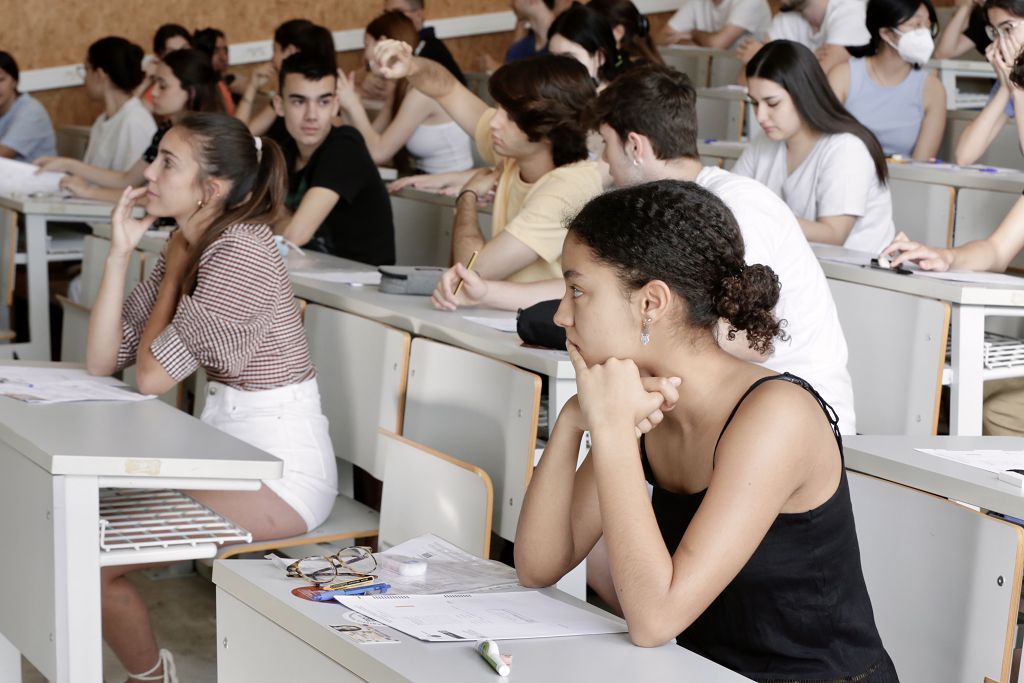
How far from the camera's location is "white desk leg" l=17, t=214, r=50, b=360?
4.36 m

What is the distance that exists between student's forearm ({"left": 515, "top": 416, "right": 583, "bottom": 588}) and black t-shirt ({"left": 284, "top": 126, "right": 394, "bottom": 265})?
225 cm

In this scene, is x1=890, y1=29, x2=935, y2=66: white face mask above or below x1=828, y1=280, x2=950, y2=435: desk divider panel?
above

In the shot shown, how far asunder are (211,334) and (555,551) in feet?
3.67

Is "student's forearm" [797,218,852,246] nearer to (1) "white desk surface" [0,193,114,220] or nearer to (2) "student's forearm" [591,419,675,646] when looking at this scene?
(2) "student's forearm" [591,419,675,646]

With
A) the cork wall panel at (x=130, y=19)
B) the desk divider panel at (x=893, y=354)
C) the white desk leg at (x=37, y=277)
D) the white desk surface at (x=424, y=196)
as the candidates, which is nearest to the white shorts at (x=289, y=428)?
the desk divider panel at (x=893, y=354)

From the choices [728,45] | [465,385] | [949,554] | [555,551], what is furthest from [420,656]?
[728,45]

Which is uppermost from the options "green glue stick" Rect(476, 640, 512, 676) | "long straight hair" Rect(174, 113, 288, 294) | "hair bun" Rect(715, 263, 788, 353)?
"long straight hair" Rect(174, 113, 288, 294)

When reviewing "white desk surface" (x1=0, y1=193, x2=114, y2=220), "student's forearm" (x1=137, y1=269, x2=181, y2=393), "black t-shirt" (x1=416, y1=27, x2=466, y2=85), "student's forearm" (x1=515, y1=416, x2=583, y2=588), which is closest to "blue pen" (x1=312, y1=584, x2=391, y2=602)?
"student's forearm" (x1=515, y1=416, x2=583, y2=588)

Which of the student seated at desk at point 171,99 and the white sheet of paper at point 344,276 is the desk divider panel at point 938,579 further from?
the student seated at desk at point 171,99

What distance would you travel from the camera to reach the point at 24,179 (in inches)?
184

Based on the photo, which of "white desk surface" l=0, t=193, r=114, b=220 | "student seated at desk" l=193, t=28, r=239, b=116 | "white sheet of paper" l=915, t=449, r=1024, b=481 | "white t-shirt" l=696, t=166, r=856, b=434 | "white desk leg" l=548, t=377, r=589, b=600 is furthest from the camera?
"student seated at desk" l=193, t=28, r=239, b=116

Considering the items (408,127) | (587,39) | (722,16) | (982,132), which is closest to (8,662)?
(587,39)

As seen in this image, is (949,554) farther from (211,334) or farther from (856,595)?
(211,334)

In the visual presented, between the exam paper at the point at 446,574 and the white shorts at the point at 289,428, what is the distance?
806 millimetres
